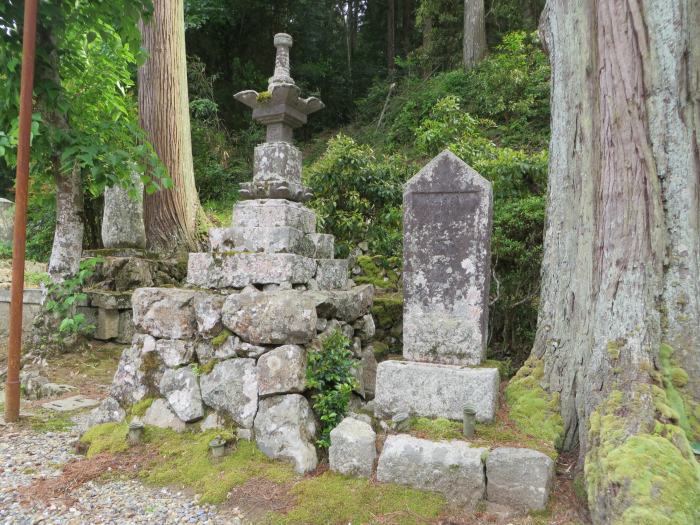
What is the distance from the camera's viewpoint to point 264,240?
3980 mm

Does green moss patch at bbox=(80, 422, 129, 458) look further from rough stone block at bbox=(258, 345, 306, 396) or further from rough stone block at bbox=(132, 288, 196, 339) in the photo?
rough stone block at bbox=(258, 345, 306, 396)

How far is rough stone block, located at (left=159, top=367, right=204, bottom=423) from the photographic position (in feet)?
11.9

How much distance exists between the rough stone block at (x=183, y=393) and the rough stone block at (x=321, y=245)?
4.72ft

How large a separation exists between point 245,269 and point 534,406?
2.34m

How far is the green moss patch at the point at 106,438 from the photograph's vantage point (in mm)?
3516

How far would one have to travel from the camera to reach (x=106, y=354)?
6.16 meters

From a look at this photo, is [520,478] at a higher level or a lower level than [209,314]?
lower

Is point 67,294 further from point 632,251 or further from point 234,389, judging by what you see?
point 632,251

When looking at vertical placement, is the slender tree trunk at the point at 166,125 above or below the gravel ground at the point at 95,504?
above

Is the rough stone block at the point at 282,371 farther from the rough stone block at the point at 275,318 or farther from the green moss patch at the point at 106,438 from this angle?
the green moss patch at the point at 106,438

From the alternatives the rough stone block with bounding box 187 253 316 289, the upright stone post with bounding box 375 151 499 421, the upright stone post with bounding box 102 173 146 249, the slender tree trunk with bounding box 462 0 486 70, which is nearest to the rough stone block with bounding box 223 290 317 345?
the rough stone block with bounding box 187 253 316 289

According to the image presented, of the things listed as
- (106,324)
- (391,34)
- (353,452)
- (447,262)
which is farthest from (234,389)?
(391,34)

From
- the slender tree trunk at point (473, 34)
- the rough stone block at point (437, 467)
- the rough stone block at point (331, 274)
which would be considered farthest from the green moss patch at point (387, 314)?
the slender tree trunk at point (473, 34)

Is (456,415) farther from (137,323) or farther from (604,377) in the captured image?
(137,323)
